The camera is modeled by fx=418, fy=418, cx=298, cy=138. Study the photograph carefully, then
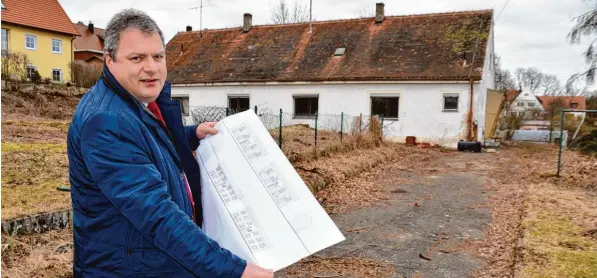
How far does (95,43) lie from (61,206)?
5285 cm

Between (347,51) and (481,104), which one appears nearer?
(481,104)

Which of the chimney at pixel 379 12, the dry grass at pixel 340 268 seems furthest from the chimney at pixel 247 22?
the dry grass at pixel 340 268

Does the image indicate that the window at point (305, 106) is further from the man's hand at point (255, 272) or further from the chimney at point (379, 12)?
the man's hand at point (255, 272)

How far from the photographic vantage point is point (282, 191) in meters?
1.68

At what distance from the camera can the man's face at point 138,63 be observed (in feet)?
4.68

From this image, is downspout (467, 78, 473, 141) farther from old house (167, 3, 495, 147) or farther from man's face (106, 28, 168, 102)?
man's face (106, 28, 168, 102)

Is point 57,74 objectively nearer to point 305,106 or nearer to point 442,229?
point 305,106

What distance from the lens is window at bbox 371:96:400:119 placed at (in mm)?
19812

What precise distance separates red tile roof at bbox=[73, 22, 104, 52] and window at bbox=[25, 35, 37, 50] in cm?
1881

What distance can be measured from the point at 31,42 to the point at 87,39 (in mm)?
21201

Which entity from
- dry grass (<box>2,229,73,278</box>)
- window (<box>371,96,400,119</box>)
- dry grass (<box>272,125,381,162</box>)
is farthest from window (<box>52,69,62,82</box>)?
dry grass (<box>2,229,73,278</box>)

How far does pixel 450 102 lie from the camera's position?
61.2 ft

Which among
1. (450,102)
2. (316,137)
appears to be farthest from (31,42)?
(450,102)

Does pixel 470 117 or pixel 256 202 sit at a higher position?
pixel 470 117
